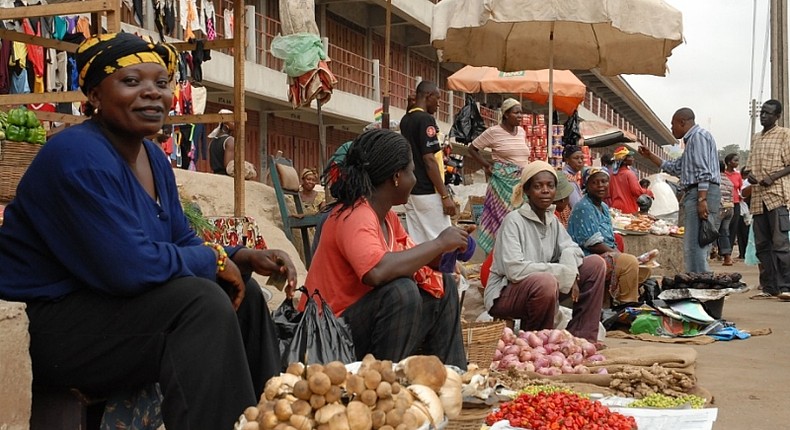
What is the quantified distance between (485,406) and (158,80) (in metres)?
1.68

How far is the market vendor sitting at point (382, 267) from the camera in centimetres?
361

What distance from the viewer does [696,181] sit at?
8.38 m

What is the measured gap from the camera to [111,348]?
2.42 metres

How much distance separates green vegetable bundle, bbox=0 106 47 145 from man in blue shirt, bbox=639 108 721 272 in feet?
19.2

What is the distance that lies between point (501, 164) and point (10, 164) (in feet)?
14.8

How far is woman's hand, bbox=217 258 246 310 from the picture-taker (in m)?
2.78

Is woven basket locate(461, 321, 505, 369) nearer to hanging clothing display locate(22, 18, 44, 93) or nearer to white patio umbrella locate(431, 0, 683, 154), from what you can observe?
white patio umbrella locate(431, 0, 683, 154)

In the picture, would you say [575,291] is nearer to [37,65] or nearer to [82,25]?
[37,65]

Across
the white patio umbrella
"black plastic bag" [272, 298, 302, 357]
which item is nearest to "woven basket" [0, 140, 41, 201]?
"black plastic bag" [272, 298, 302, 357]

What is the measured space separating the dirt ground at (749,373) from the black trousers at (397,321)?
139 centimetres

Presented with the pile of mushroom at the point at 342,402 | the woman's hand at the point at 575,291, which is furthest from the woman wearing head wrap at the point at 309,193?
the pile of mushroom at the point at 342,402

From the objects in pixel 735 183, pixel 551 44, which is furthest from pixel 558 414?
pixel 735 183

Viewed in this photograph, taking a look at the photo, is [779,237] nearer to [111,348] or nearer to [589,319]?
[589,319]

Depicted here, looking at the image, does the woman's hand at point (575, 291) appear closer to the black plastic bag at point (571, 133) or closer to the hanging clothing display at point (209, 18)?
the black plastic bag at point (571, 133)
